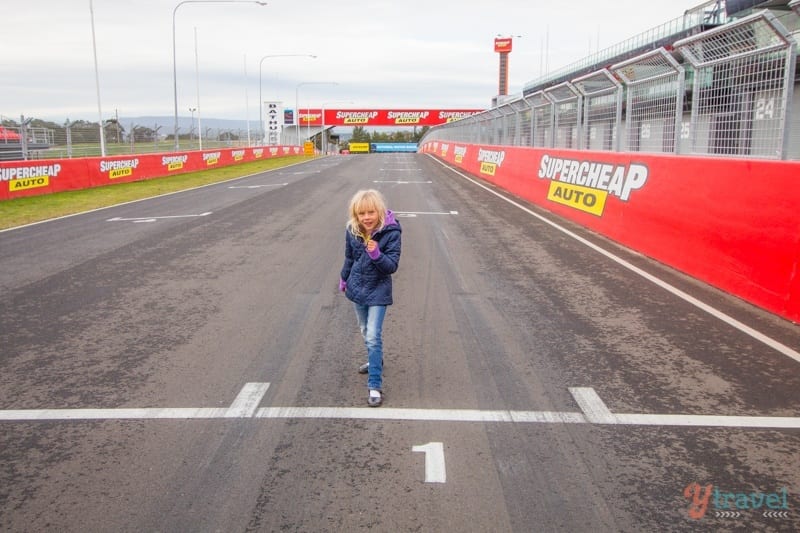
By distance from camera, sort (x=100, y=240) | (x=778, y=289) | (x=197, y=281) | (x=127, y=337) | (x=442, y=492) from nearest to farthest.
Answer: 1. (x=442, y=492)
2. (x=127, y=337)
3. (x=778, y=289)
4. (x=197, y=281)
5. (x=100, y=240)

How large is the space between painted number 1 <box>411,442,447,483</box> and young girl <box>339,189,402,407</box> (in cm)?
64

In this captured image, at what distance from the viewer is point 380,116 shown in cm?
10269

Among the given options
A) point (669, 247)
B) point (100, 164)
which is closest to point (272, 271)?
point (669, 247)

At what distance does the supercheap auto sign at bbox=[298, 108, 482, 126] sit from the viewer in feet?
321

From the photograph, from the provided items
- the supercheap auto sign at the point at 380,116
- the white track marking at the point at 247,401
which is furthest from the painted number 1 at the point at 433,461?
the supercheap auto sign at the point at 380,116

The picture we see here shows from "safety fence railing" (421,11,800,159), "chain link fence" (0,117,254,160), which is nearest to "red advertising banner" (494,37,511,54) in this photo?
"chain link fence" (0,117,254,160)

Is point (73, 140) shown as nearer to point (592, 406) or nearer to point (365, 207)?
point (365, 207)

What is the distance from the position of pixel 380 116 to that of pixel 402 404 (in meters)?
101

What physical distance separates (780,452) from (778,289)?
3.13 m

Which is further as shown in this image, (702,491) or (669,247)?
(669,247)

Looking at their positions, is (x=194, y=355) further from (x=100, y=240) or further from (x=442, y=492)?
(x=100, y=240)

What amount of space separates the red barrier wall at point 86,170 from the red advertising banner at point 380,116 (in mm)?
64681

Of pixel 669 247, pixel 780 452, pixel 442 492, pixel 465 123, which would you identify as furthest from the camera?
pixel 465 123

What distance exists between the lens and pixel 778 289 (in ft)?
20.2
